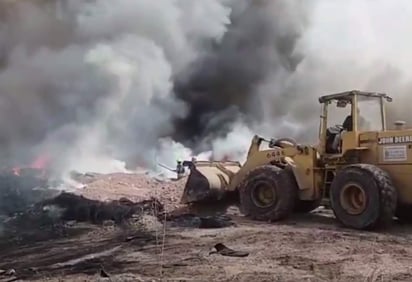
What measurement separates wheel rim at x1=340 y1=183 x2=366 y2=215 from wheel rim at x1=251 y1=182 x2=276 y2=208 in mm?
1352

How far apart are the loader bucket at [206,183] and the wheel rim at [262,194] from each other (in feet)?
2.73

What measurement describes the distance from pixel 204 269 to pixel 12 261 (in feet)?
7.55

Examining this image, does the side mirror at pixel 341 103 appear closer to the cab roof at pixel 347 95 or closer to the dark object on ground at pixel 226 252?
the cab roof at pixel 347 95

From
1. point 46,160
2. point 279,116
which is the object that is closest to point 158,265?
point 46,160

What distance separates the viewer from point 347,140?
Answer: 29.3 ft

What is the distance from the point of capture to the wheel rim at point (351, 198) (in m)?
8.41

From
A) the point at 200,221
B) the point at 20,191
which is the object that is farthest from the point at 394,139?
the point at 20,191

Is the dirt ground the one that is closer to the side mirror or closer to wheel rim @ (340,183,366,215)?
wheel rim @ (340,183,366,215)

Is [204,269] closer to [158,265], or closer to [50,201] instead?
[158,265]

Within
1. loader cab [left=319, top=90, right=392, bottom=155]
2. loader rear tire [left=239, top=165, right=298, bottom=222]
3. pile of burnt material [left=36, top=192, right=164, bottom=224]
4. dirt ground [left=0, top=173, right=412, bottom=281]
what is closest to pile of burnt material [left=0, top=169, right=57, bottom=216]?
pile of burnt material [left=36, top=192, right=164, bottom=224]

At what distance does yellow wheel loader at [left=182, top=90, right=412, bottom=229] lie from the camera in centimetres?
823

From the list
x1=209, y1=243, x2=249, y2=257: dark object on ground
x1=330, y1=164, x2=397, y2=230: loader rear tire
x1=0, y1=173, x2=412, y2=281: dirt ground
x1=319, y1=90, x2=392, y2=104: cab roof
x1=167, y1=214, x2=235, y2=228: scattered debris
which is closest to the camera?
x1=0, y1=173, x2=412, y2=281: dirt ground

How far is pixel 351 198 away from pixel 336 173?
467mm

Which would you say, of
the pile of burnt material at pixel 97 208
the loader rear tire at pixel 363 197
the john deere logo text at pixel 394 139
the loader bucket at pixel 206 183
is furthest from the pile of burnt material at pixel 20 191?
the john deere logo text at pixel 394 139
